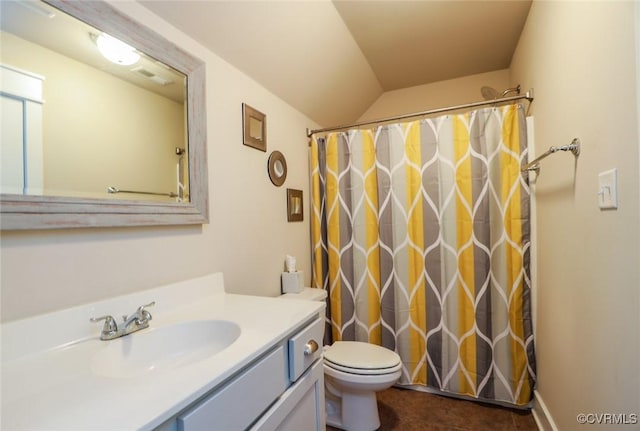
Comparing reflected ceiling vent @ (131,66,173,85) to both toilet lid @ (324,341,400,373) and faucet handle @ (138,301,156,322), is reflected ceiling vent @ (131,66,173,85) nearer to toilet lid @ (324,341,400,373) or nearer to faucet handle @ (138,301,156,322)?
faucet handle @ (138,301,156,322)

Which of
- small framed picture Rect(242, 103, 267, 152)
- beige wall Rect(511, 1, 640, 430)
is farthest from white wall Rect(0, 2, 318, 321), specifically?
beige wall Rect(511, 1, 640, 430)

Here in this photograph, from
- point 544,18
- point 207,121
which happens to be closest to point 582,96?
point 544,18

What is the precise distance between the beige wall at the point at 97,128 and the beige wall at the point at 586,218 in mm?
1497

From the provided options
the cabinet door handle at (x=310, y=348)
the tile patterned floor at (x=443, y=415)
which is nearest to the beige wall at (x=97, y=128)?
the cabinet door handle at (x=310, y=348)

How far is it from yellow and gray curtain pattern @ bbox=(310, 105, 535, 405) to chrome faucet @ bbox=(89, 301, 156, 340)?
1344mm

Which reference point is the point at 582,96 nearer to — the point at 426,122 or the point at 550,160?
the point at 550,160

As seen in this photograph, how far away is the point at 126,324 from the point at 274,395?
51 centimetres

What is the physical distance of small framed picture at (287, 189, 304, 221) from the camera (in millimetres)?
1974

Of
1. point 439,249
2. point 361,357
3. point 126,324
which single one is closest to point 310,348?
point 126,324

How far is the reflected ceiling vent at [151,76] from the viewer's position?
40.9 inches

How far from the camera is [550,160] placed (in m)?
1.34

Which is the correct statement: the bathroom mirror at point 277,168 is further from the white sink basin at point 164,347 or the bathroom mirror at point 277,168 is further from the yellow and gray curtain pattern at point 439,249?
the white sink basin at point 164,347

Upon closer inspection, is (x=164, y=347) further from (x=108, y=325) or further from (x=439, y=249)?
(x=439, y=249)

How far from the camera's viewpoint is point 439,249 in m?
1.79
